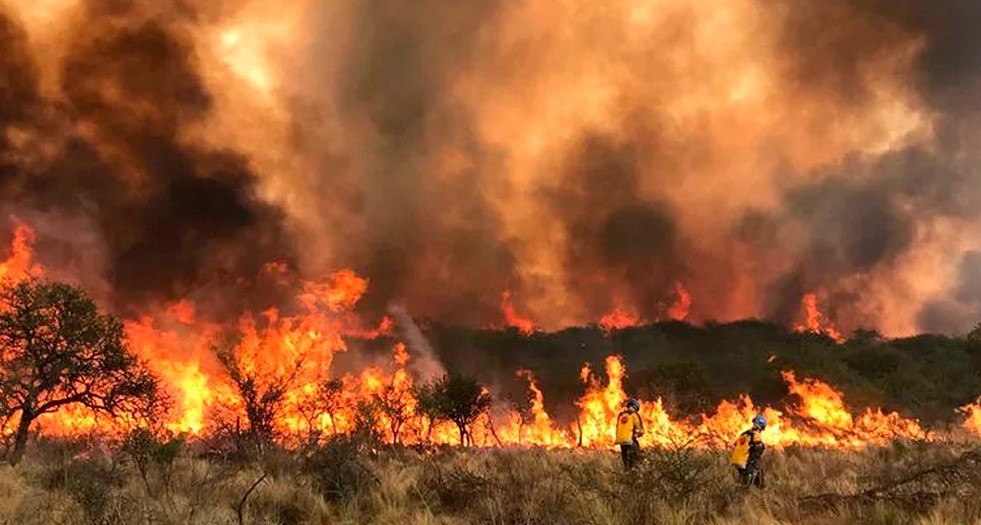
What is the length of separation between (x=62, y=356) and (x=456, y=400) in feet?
73.4

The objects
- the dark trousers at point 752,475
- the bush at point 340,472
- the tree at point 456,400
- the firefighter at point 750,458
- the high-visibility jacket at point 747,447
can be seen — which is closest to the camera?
the bush at point 340,472

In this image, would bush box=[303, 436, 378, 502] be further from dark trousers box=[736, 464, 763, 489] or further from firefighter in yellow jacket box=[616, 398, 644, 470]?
dark trousers box=[736, 464, 763, 489]

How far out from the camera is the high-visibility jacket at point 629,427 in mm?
19016

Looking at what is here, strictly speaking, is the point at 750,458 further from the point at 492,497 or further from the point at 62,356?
the point at 62,356

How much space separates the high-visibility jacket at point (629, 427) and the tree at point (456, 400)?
23825 mm

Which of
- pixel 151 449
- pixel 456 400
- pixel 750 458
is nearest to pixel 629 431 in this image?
pixel 750 458

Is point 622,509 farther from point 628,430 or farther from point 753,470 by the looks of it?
point 628,430

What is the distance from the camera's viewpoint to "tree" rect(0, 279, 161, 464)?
2666 centimetres

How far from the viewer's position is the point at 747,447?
52.8ft

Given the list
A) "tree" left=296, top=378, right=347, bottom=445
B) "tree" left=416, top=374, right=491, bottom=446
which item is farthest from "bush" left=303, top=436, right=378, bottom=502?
"tree" left=416, top=374, right=491, bottom=446

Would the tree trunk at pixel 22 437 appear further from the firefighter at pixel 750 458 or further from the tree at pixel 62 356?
the firefighter at pixel 750 458

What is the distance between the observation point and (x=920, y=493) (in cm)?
986

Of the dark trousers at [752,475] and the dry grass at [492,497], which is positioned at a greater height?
the dark trousers at [752,475]

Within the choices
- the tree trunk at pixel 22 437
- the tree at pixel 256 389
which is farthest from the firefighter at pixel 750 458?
the tree trunk at pixel 22 437
